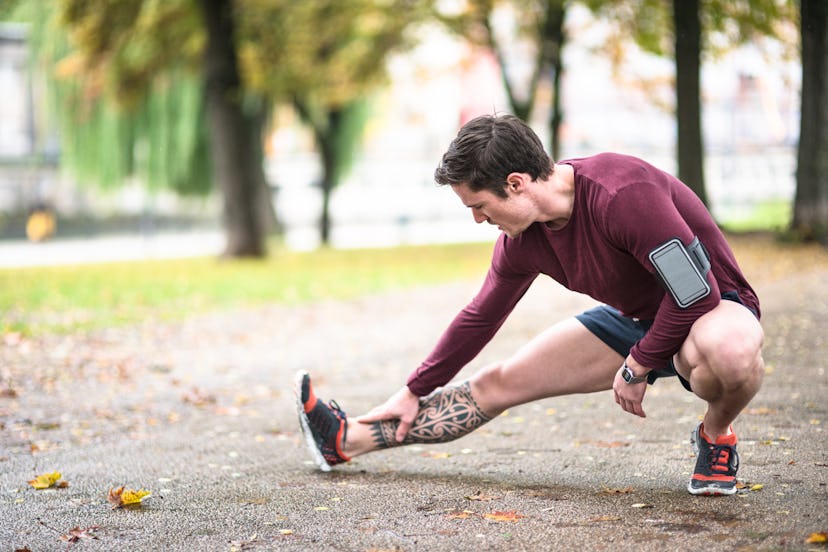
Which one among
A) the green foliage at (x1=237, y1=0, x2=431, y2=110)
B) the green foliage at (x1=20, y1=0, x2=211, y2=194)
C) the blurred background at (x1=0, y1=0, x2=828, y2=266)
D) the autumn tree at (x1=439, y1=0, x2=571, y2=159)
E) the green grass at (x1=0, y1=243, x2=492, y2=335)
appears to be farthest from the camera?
Answer: the autumn tree at (x1=439, y1=0, x2=571, y2=159)

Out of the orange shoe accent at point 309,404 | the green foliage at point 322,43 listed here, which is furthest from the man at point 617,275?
the green foliage at point 322,43

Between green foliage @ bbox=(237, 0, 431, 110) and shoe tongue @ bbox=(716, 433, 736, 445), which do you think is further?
green foliage @ bbox=(237, 0, 431, 110)

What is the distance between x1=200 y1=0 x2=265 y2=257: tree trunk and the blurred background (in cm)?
3

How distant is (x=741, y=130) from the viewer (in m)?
61.0

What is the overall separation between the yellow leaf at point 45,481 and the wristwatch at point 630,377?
2.33 meters

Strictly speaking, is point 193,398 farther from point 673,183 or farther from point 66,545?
point 673,183

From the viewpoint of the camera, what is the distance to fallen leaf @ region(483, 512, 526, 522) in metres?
3.59

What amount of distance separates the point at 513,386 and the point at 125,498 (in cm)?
153

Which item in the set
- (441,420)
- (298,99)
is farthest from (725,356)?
(298,99)

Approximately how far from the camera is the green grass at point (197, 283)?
12039 millimetres

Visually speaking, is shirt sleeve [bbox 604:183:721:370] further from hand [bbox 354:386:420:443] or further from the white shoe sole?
the white shoe sole

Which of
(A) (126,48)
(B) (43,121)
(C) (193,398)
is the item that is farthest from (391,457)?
(B) (43,121)

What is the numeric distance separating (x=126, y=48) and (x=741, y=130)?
1834 inches

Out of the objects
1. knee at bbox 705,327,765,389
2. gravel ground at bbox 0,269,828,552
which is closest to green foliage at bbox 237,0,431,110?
gravel ground at bbox 0,269,828,552
